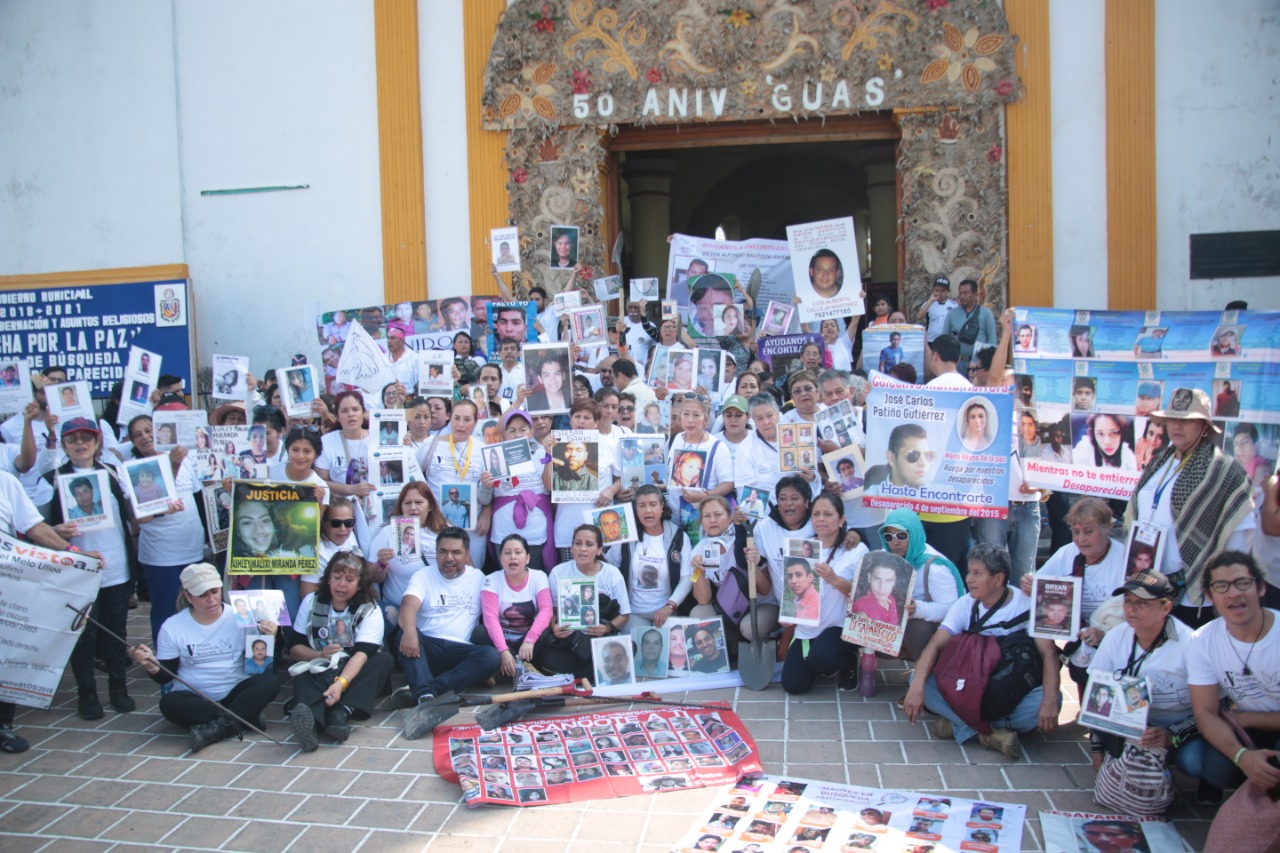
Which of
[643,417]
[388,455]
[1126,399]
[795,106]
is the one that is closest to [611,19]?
[795,106]

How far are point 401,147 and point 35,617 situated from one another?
8.47 metres

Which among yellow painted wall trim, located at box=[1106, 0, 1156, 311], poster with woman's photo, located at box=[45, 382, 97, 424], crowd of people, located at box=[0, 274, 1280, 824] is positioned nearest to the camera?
crowd of people, located at box=[0, 274, 1280, 824]

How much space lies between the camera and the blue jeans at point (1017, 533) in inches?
→ 300

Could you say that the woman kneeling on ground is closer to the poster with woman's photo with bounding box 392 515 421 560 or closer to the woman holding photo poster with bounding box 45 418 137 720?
the poster with woman's photo with bounding box 392 515 421 560

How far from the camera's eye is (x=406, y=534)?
7.41m

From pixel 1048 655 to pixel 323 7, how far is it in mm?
11703

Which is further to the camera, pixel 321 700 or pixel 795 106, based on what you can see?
pixel 795 106

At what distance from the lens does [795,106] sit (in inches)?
504

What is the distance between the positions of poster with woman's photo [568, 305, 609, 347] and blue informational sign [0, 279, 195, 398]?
584 centimetres

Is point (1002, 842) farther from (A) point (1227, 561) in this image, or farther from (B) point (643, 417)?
(B) point (643, 417)

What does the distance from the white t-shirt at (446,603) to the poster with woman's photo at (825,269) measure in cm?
517

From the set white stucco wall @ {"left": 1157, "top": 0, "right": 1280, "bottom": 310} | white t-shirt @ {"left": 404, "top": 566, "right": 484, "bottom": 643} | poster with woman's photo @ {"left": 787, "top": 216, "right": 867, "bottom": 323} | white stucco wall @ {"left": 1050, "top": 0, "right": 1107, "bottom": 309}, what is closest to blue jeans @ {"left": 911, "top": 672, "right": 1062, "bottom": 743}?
white t-shirt @ {"left": 404, "top": 566, "right": 484, "bottom": 643}

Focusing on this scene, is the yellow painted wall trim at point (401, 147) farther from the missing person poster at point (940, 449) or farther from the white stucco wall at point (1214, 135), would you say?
the white stucco wall at point (1214, 135)

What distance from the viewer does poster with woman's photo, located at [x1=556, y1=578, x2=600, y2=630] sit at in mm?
7176
